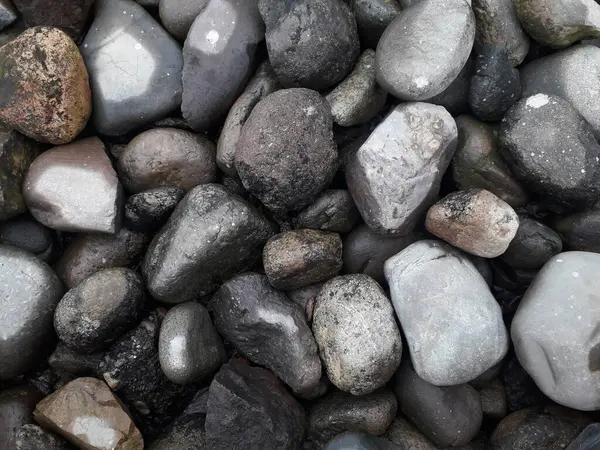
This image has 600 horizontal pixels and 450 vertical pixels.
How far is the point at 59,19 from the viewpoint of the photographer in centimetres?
265

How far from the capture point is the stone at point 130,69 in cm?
268

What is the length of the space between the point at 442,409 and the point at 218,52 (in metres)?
1.84

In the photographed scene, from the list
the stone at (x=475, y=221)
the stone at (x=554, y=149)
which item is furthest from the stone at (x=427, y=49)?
the stone at (x=475, y=221)

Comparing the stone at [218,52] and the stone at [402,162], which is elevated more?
the stone at [218,52]

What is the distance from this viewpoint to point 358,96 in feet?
8.25

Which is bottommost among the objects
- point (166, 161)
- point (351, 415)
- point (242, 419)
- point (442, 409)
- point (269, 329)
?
point (442, 409)

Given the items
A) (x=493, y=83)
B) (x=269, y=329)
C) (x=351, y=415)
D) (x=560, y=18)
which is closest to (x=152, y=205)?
(x=269, y=329)

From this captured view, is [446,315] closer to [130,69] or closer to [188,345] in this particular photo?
[188,345]

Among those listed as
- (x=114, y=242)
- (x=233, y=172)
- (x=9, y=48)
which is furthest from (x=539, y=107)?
(x=9, y=48)

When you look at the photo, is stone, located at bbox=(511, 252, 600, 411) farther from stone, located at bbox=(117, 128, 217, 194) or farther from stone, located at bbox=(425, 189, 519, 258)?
stone, located at bbox=(117, 128, 217, 194)

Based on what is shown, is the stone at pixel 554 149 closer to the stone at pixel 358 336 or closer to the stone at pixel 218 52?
the stone at pixel 358 336

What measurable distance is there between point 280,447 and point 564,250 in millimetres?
1523

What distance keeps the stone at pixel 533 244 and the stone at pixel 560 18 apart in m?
0.84

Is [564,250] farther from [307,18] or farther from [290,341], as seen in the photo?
[307,18]
